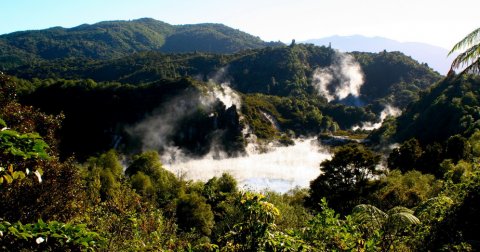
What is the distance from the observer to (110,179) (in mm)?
63406

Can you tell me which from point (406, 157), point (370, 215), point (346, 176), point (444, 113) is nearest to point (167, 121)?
point (444, 113)

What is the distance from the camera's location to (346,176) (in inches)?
1969

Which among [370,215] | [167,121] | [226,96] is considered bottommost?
[167,121]

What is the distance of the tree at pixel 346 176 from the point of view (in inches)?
Answer: 1919

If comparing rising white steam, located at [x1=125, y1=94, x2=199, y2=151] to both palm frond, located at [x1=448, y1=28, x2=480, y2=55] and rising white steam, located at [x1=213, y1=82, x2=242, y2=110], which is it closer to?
rising white steam, located at [x1=213, y1=82, x2=242, y2=110]

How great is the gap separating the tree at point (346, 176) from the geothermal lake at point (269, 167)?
260 ft

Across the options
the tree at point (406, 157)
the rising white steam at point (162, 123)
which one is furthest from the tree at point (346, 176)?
the rising white steam at point (162, 123)

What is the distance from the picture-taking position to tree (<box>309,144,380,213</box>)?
48750 millimetres

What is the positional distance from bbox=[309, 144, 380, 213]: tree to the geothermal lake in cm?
7921

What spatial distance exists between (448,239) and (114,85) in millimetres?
162321

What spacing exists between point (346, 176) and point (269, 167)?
11298cm

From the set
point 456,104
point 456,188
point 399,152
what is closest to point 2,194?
point 456,188

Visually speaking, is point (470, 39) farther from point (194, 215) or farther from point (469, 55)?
point (194, 215)

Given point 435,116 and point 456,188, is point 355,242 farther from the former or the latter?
point 435,116
